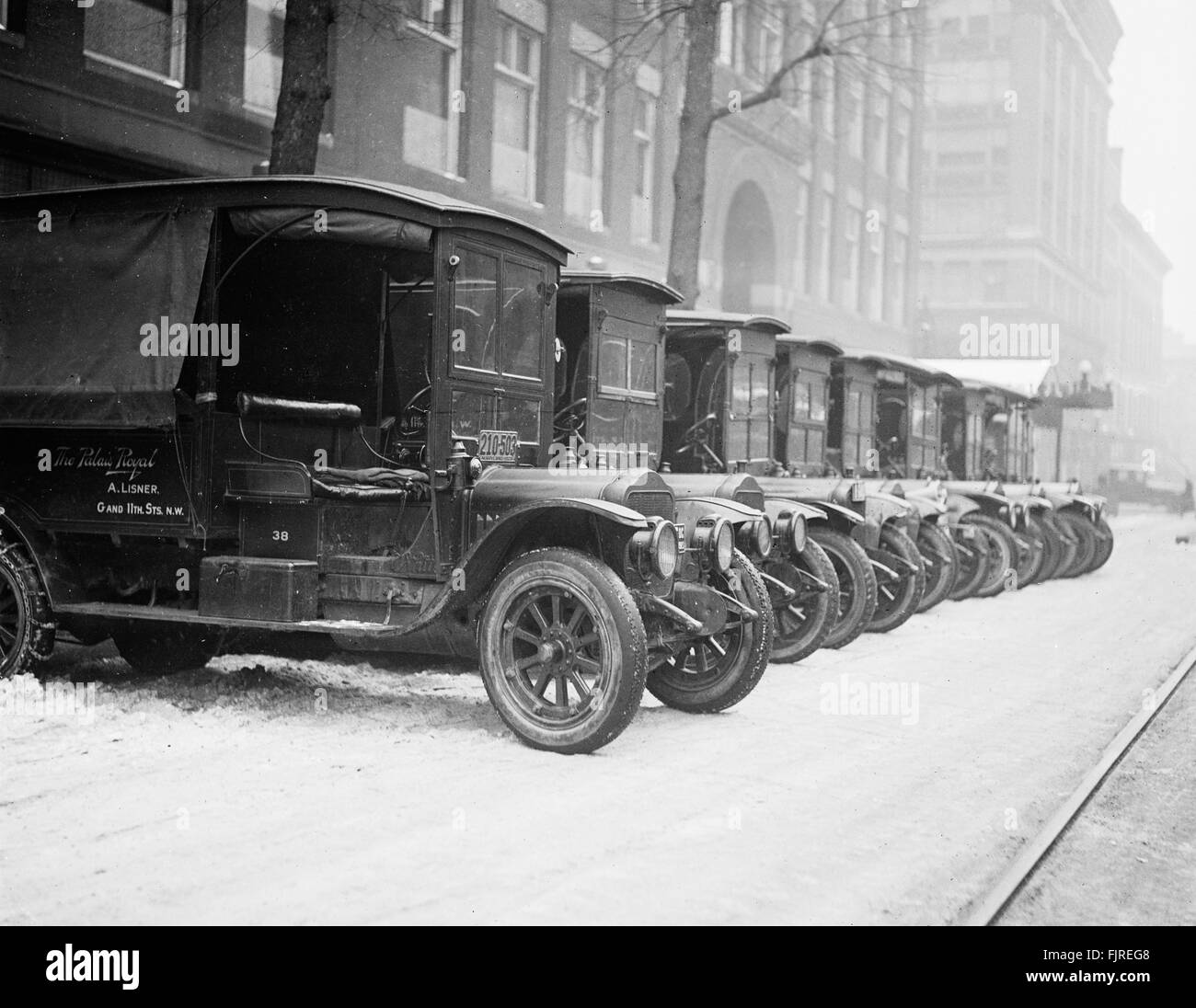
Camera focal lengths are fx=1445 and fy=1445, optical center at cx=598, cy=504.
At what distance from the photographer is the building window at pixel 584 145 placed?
21.7m

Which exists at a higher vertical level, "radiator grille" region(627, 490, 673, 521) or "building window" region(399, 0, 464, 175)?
"building window" region(399, 0, 464, 175)

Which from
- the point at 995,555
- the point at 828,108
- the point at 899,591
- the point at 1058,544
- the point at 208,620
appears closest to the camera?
the point at 208,620

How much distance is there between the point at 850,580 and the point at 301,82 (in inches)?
228

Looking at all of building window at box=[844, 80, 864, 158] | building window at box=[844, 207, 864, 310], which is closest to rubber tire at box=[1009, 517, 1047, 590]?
building window at box=[844, 207, 864, 310]

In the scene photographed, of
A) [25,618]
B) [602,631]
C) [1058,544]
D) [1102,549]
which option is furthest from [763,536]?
[1102,549]

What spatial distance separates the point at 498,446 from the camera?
761 cm

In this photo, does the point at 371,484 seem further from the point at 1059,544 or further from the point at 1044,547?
the point at 1059,544

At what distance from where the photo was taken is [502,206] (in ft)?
64.1

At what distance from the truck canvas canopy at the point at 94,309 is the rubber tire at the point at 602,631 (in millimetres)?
2003

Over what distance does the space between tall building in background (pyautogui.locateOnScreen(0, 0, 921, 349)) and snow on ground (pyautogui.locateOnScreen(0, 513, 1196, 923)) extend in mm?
5861

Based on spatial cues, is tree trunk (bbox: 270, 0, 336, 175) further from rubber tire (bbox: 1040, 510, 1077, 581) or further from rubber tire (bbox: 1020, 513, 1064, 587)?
rubber tire (bbox: 1040, 510, 1077, 581)

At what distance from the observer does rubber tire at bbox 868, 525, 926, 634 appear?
11820 millimetres

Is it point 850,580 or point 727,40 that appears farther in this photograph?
point 727,40
